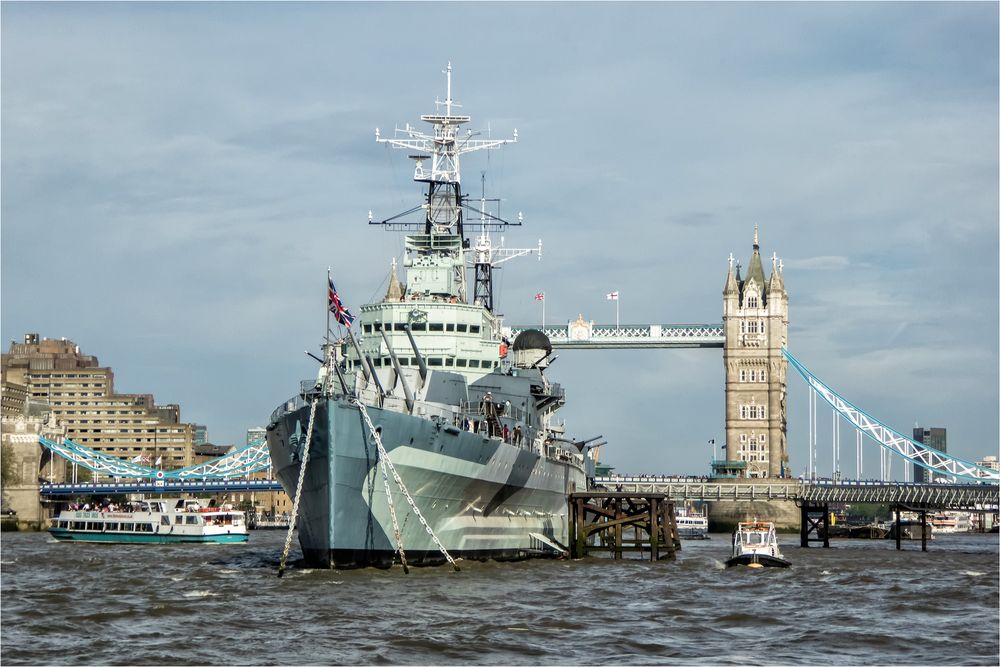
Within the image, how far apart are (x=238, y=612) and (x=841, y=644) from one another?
14453 mm

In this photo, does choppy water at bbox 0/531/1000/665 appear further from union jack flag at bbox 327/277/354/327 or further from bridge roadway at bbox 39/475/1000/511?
bridge roadway at bbox 39/475/1000/511

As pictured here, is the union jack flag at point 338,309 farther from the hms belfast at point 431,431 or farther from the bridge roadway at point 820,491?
the bridge roadway at point 820,491

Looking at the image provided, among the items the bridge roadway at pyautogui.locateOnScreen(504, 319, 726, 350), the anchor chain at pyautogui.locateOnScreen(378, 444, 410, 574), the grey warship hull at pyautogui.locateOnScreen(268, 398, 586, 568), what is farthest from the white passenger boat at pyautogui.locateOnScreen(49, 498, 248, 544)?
the bridge roadway at pyautogui.locateOnScreen(504, 319, 726, 350)

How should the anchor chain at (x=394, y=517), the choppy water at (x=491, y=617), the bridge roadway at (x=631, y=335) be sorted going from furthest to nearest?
the bridge roadway at (x=631, y=335) → the anchor chain at (x=394, y=517) → the choppy water at (x=491, y=617)

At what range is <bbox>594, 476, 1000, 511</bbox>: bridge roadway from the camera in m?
105

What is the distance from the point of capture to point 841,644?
101 ft

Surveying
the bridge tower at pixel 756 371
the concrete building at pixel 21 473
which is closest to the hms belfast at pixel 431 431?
the concrete building at pixel 21 473

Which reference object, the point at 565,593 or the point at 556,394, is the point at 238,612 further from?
the point at 556,394

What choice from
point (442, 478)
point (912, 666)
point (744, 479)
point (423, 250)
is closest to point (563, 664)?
point (912, 666)

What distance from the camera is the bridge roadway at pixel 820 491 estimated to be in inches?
4117

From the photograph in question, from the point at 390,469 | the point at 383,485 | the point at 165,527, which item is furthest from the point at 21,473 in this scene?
the point at 390,469

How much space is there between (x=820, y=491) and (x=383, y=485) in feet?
259

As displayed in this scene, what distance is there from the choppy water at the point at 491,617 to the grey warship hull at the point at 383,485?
113 cm

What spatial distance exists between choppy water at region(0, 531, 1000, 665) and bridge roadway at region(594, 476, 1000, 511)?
41461 millimetres
